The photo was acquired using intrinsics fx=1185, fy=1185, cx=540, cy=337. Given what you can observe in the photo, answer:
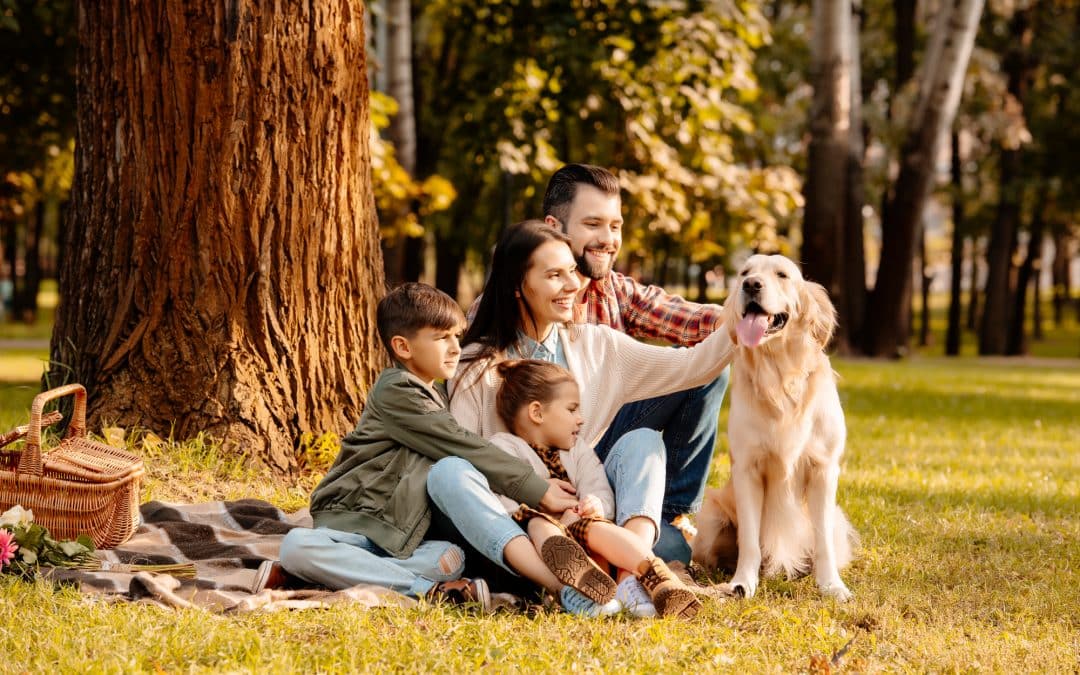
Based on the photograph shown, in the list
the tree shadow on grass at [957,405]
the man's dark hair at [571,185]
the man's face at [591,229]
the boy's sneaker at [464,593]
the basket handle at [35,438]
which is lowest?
the tree shadow on grass at [957,405]

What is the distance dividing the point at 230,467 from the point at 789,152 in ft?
74.2

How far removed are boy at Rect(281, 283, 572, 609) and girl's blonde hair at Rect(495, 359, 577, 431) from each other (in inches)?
8.8

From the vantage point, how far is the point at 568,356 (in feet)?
15.6

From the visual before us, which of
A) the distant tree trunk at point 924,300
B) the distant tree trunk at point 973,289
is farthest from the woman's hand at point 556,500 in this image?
the distant tree trunk at point 973,289

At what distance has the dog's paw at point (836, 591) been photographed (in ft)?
14.2

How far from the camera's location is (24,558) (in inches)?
164

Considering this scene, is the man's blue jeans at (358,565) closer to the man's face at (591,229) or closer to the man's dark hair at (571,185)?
the man's face at (591,229)

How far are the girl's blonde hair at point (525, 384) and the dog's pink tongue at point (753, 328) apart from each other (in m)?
0.64

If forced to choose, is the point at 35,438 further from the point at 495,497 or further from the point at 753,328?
the point at 753,328

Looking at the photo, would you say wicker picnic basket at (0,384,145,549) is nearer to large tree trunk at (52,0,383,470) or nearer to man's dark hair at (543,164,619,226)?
large tree trunk at (52,0,383,470)

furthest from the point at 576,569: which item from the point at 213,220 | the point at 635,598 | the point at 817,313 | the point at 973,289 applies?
the point at 973,289

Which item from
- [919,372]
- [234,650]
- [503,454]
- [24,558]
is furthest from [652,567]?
[919,372]

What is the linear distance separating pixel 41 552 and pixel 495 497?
167 cm

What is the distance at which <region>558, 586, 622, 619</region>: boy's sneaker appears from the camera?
3.84m
